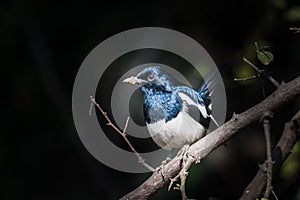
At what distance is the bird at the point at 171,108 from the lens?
10.5ft

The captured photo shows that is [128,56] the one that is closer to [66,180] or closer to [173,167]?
[66,180]

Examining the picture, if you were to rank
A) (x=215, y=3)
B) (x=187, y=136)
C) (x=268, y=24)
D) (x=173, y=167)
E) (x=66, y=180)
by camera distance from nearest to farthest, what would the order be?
(x=173, y=167) < (x=187, y=136) < (x=268, y=24) < (x=215, y=3) < (x=66, y=180)

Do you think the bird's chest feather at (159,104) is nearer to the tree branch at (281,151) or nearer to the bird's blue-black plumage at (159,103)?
the bird's blue-black plumage at (159,103)

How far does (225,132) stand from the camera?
2496mm

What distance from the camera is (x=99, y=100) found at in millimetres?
5246

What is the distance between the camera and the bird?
125 inches

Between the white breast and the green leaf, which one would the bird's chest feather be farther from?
the green leaf

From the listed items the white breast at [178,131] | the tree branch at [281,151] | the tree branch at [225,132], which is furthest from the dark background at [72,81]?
the tree branch at [225,132]

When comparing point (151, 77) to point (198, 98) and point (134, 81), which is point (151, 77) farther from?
point (198, 98)

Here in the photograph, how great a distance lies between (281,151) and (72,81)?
307 centimetres

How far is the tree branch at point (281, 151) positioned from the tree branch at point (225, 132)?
1.07ft

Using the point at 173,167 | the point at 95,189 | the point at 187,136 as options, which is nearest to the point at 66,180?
the point at 95,189

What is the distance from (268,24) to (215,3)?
0.86 meters

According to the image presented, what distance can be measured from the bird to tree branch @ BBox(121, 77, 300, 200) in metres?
0.49
